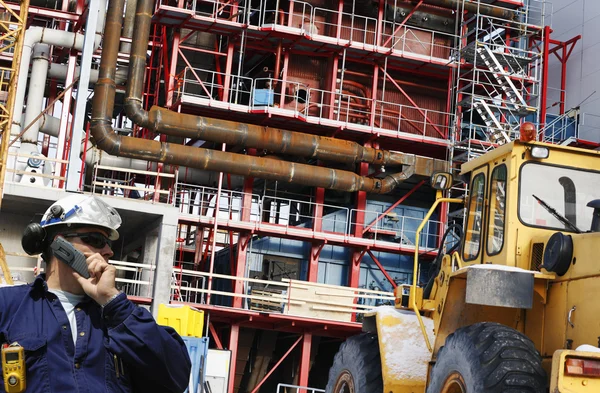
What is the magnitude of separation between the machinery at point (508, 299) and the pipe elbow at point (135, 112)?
1922cm

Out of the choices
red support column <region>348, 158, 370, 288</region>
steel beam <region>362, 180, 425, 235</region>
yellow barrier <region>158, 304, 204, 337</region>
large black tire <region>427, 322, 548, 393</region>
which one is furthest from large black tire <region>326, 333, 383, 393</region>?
steel beam <region>362, 180, 425, 235</region>

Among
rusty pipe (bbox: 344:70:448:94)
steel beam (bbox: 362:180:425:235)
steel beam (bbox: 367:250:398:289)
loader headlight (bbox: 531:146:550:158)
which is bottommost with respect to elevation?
steel beam (bbox: 367:250:398:289)

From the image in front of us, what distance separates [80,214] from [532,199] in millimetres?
6435

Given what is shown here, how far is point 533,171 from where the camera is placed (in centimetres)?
981

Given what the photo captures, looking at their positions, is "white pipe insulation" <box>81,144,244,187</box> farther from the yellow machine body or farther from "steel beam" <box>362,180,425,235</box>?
the yellow machine body

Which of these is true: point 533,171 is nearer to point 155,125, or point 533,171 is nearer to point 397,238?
point 155,125

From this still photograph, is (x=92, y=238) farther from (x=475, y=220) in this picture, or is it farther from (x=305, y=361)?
(x=305, y=361)

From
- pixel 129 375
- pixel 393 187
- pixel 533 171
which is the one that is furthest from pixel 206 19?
pixel 129 375

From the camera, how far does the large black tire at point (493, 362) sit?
792 cm

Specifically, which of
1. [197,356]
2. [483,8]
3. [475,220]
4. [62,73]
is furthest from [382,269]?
[475,220]

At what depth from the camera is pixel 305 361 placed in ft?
102

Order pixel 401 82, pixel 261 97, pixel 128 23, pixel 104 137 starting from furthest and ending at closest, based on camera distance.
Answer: pixel 401 82 → pixel 128 23 → pixel 261 97 → pixel 104 137

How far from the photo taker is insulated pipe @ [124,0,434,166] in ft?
99.2

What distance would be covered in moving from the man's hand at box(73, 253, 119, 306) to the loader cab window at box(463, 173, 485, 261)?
6865mm
